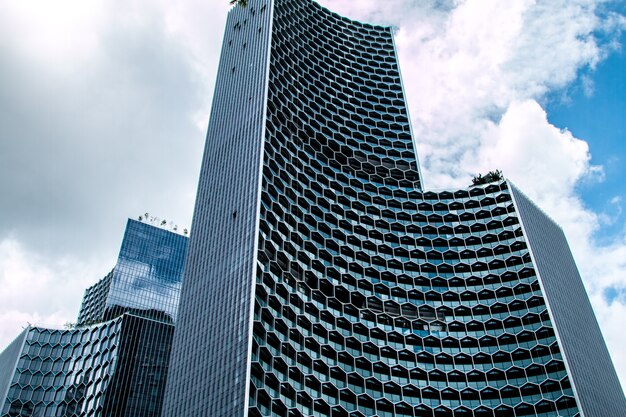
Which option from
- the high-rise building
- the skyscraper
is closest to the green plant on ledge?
the skyscraper

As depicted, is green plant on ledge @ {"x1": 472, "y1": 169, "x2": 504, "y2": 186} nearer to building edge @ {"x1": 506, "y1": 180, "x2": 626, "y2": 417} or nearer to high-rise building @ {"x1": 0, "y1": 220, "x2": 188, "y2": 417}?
building edge @ {"x1": 506, "y1": 180, "x2": 626, "y2": 417}

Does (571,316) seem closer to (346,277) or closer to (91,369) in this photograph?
(346,277)

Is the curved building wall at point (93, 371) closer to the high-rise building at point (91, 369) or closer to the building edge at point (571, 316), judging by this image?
the high-rise building at point (91, 369)

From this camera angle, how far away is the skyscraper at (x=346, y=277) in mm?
107125

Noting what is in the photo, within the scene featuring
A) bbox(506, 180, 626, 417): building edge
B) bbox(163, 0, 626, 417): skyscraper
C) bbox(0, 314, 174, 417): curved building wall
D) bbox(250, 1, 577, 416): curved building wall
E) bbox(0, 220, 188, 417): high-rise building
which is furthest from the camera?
bbox(0, 220, 188, 417): high-rise building

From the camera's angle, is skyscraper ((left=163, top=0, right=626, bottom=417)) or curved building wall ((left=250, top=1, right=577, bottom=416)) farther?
curved building wall ((left=250, top=1, right=577, bottom=416))

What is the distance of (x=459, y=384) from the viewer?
127875 millimetres

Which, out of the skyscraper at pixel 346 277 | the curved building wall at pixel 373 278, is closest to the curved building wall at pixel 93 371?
the skyscraper at pixel 346 277

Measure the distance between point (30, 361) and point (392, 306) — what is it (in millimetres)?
100824

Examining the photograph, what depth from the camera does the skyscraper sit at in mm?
107125

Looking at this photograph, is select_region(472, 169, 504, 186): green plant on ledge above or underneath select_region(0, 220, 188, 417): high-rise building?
above

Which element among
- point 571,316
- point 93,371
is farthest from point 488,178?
point 93,371

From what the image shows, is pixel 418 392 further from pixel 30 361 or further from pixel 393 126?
pixel 30 361

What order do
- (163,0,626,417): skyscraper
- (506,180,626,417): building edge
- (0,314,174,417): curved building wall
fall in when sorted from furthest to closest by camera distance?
(0,314,174,417): curved building wall → (506,180,626,417): building edge → (163,0,626,417): skyscraper
